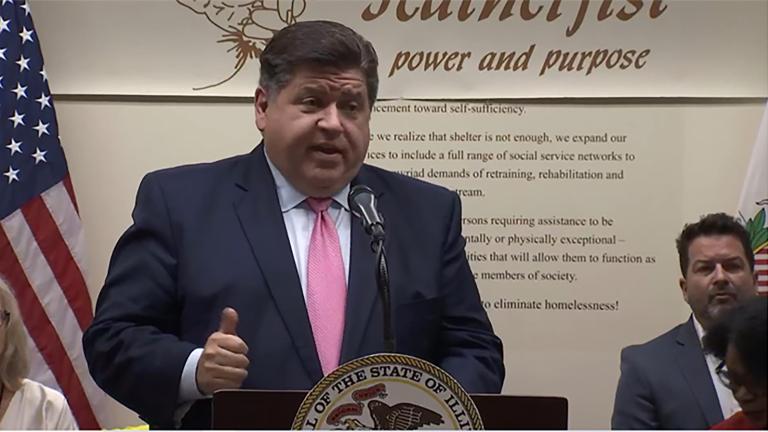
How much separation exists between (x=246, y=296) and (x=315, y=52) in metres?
0.49

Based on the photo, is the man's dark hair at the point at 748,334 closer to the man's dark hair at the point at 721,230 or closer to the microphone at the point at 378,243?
the microphone at the point at 378,243

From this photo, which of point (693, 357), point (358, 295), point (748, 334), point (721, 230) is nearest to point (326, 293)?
point (358, 295)

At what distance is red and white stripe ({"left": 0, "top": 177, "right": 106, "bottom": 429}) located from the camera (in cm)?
412

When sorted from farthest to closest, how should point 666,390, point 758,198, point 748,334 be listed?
point 758,198 → point 666,390 → point 748,334

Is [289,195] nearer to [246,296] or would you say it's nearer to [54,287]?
[246,296]

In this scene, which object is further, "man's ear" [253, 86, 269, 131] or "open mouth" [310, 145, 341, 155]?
"man's ear" [253, 86, 269, 131]

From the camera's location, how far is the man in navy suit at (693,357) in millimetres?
3299

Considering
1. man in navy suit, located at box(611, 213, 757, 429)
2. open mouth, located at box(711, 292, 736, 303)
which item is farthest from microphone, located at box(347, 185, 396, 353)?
open mouth, located at box(711, 292, 736, 303)

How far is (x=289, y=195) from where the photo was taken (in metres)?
2.40

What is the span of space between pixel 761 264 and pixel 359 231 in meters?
2.37

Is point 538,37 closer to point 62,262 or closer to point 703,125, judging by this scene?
point 703,125

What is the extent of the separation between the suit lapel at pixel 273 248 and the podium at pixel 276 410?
0.48 meters

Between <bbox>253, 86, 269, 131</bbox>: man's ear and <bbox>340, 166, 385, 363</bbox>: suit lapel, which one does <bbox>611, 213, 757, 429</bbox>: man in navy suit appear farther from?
<bbox>253, 86, 269, 131</bbox>: man's ear

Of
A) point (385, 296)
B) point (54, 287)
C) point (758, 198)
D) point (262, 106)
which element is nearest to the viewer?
point (385, 296)
